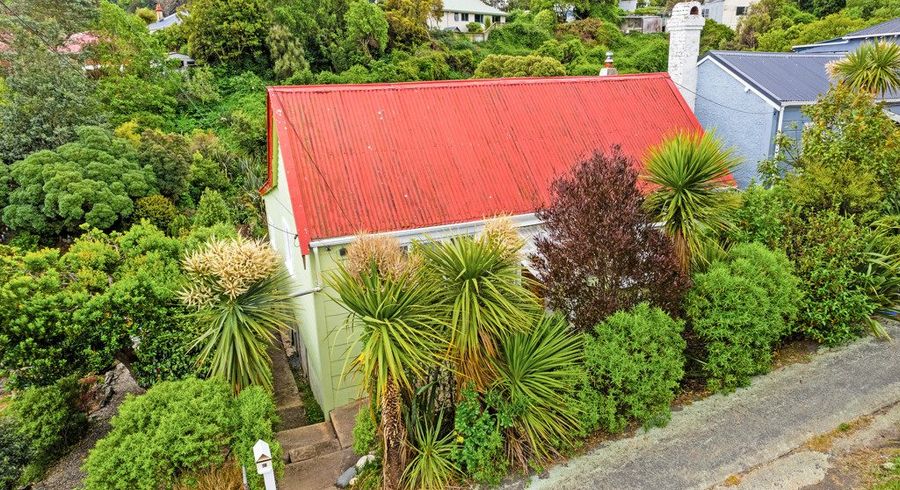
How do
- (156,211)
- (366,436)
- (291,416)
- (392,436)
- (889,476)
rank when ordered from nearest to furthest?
(889,476) < (392,436) < (366,436) < (291,416) < (156,211)

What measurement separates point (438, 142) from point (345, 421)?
20.1 ft

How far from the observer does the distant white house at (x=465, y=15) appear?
5212cm

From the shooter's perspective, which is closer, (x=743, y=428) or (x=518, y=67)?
(x=743, y=428)

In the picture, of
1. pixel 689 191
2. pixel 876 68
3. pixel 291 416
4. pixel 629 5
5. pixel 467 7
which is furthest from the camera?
pixel 629 5

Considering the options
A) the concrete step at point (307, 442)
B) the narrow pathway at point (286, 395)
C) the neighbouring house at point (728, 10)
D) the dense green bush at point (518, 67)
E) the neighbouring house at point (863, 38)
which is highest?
the neighbouring house at point (728, 10)

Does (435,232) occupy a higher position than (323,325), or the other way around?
(435,232)

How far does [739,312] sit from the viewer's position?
308 inches

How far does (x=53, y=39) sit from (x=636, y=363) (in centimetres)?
3098

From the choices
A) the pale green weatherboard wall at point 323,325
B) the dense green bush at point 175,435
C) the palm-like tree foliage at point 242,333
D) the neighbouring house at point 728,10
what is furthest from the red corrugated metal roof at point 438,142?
the neighbouring house at point 728,10

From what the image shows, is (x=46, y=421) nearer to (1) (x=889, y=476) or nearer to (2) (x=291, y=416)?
(2) (x=291, y=416)

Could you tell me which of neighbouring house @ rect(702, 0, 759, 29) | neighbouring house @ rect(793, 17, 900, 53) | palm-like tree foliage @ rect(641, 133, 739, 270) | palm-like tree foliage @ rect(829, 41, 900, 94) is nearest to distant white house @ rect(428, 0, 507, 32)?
neighbouring house @ rect(702, 0, 759, 29)

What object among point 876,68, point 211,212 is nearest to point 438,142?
point 876,68

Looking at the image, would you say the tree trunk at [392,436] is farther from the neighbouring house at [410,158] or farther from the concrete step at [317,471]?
the neighbouring house at [410,158]

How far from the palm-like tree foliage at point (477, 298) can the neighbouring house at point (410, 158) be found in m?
2.39
